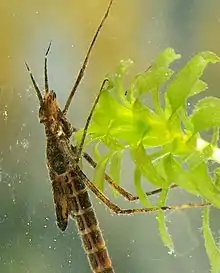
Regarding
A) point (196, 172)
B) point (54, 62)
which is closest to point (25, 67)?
point (54, 62)

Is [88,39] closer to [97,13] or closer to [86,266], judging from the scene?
[97,13]

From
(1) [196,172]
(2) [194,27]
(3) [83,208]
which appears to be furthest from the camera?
(2) [194,27]

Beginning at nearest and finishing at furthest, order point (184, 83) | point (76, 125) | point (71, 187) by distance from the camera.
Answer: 1. point (184, 83)
2. point (71, 187)
3. point (76, 125)

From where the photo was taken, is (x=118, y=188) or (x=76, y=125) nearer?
(x=118, y=188)

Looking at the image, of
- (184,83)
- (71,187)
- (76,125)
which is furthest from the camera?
(76,125)

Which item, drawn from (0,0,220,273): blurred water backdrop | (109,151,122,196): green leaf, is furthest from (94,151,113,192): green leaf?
(0,0,220,273): blurred water backdrop

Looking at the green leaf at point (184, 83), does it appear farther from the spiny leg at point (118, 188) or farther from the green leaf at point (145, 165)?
the spiny leg at point (118, 188)

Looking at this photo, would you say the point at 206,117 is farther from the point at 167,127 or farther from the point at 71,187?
the point at 71,187

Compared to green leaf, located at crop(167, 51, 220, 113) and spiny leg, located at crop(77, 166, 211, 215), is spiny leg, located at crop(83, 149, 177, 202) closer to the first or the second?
spiny leg, located at crop(77, 166, 211, 215)

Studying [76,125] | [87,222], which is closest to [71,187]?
[87,222]
